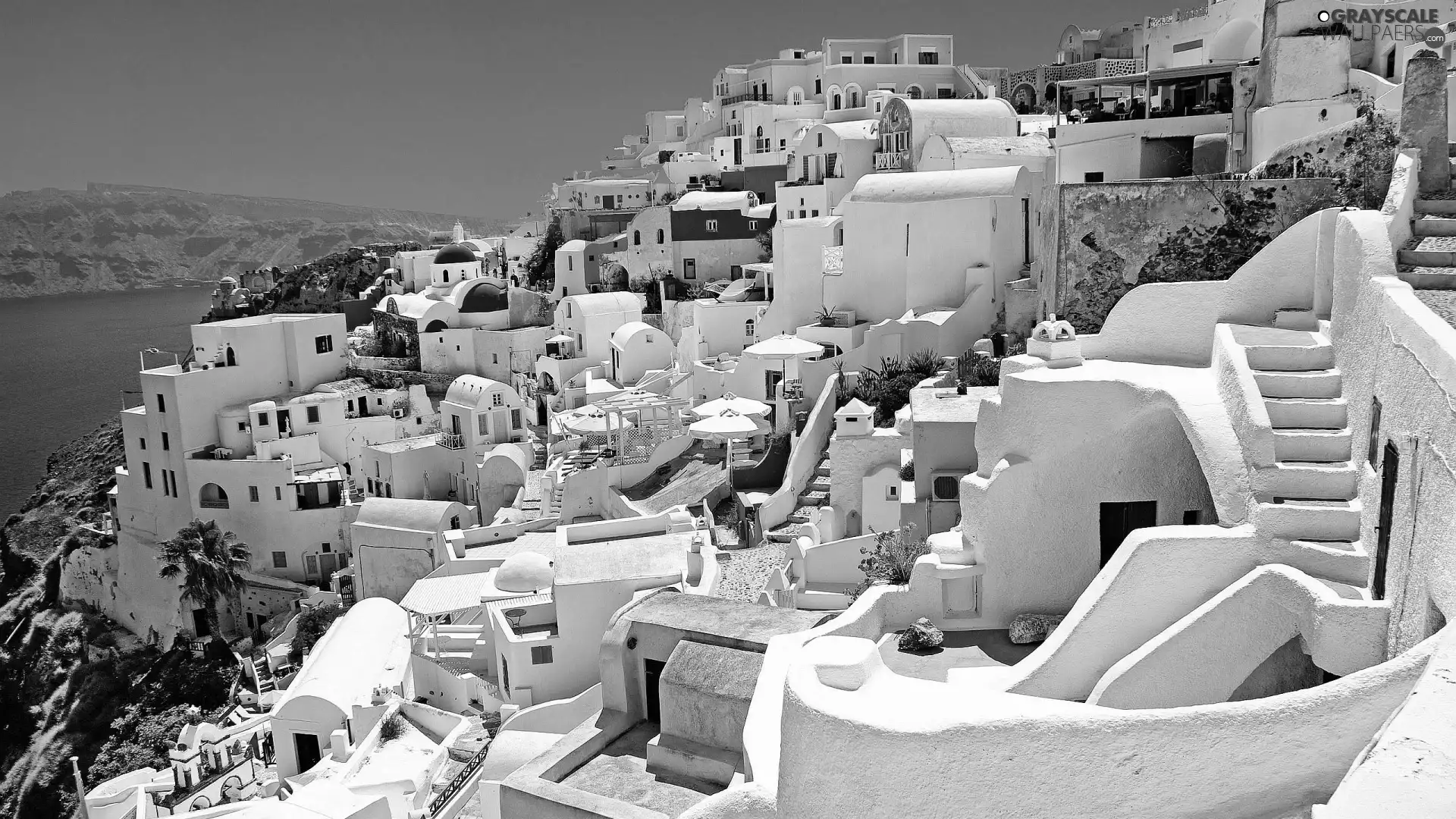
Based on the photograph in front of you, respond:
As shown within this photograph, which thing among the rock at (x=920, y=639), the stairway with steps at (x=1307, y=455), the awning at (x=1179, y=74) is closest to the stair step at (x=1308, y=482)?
the stairway with steps at (x=1307, y=455)

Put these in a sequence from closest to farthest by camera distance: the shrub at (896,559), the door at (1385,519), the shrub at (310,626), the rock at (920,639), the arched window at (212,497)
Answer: the door at (1385,519), the rock at (920,639), the shrub at (896,559), the shrub at (310,626), the arched window at (212,497)

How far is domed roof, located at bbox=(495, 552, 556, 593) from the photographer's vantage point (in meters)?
20.3

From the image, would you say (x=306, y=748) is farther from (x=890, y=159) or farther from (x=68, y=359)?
(x=68, y=359)

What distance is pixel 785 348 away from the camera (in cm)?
2577

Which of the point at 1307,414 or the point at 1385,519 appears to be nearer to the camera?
the point at 1385,519

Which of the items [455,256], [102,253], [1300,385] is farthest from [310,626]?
[102,253]

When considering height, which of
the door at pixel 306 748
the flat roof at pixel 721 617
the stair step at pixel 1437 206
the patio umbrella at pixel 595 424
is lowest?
the door at pixel 306 748

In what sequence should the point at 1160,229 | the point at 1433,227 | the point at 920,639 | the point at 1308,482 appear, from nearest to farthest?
1. the point at 1308,482
2. the point at 1433,227
3. the point at 920,639
4. the point at 1160,229

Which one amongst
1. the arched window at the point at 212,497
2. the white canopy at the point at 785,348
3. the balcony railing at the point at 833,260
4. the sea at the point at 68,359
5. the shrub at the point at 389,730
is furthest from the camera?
the sea at the point at 68,359

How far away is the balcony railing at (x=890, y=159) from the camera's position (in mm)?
31875

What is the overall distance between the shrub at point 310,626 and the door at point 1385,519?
2645 centimetres

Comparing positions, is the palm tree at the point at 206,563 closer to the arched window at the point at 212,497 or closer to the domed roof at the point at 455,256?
the arched window at the point at 212,497

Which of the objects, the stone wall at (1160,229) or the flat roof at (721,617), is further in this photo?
the flat roof at (721,617)

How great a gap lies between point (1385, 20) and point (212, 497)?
3327 cm
